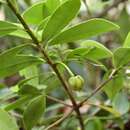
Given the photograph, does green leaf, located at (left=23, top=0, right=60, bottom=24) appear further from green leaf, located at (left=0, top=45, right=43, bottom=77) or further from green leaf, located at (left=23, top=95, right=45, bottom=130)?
green leaf, located at (left=23, top=95, right=45, bottom=130)

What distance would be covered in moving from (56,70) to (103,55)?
90 millimetres

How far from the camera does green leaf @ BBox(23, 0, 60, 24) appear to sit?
27.6 inches

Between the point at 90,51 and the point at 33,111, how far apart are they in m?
0.18

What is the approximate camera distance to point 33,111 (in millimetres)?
825

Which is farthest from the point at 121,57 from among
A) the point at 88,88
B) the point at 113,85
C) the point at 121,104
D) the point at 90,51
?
the point at 88,88

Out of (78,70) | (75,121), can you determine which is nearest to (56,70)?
(75,121)

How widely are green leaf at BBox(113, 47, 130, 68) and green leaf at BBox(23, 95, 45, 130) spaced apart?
0.56 feet

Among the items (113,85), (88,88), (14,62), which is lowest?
(88,88)

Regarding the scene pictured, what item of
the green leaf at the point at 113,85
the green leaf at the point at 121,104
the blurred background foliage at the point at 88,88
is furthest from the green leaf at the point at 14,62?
the green leaf at the point at 121,104

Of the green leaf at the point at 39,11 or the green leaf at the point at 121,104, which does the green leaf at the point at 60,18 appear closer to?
the green leaf at the point at 39,11

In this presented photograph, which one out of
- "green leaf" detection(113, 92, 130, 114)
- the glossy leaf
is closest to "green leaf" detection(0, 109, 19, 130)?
the glossy leaf

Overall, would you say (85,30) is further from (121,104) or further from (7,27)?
(121,104)

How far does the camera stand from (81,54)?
0.74 metres

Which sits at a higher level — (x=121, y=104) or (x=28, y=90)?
(x=28, y=90)
